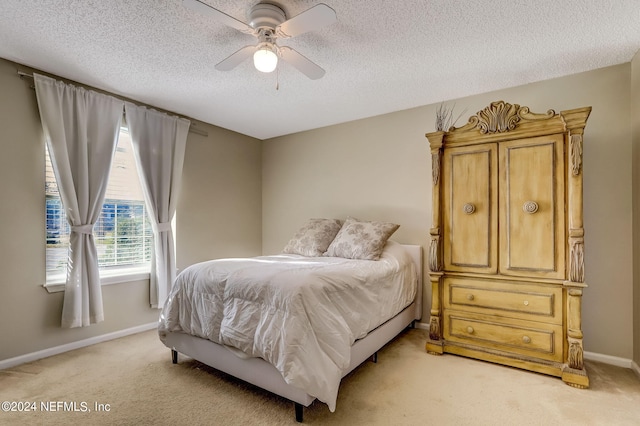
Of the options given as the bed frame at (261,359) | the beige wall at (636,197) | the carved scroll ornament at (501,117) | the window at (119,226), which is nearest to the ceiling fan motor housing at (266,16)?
the carved scroll ornament at (501,117)

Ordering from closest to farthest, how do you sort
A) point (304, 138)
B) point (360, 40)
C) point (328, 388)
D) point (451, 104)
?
1. point (328, 388)
2. point (360, 40)
3. point (451, 104)
4. point (304, 138)

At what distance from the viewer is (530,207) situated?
2389 millimetres

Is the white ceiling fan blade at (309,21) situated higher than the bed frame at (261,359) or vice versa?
the white ceiling fan blade at (309,21)

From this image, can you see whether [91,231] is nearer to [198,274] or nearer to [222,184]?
[198,274]

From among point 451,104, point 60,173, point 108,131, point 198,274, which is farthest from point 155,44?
point 451,104

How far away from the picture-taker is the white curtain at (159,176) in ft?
10.9

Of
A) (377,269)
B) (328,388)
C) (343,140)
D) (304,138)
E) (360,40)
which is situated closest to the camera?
(328,388)

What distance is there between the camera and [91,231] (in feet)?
9.48

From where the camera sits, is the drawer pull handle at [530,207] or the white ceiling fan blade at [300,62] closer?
the white ceiling fan blade at [300,62]

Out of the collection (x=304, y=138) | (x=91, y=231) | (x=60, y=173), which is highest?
(x=304, y=138)

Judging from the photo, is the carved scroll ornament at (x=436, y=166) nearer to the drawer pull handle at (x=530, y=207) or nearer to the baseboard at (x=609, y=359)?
the drawer pull handle at (x=530, y=207)

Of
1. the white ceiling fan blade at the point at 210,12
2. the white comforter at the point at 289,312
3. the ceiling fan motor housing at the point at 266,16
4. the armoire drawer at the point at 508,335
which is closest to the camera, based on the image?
the white ceiling fan blade at the point at 210,12

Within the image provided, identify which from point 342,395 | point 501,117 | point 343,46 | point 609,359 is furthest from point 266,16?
point 609,359

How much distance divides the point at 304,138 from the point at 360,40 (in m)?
2.31
